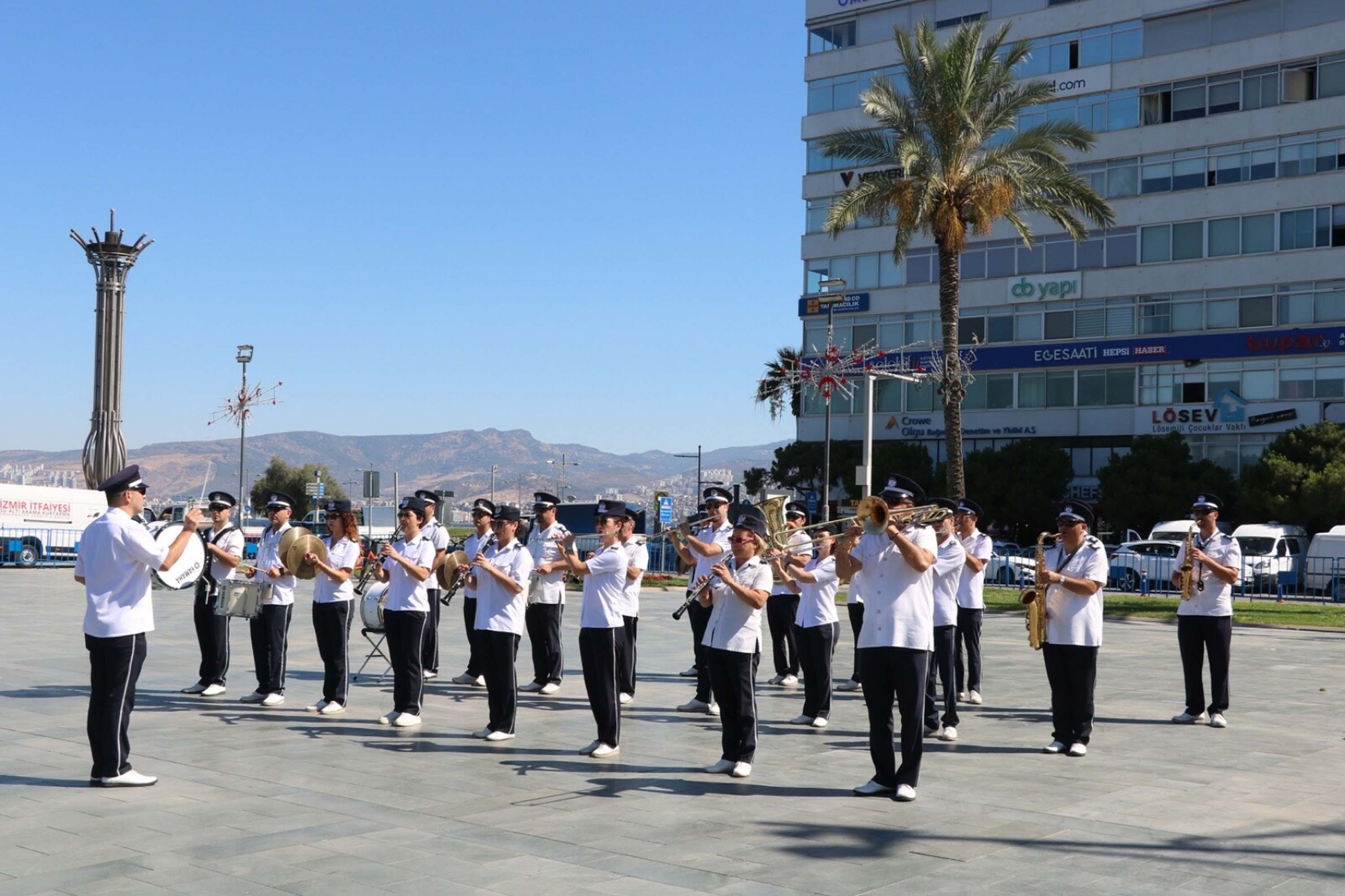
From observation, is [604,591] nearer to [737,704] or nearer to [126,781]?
[737,704]

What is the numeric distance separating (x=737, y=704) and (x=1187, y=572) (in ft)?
17.7

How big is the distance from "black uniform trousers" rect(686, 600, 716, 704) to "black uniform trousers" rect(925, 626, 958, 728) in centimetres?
216

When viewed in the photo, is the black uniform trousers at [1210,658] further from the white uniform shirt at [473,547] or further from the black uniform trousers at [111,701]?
the black uniform trousers at [111,701]

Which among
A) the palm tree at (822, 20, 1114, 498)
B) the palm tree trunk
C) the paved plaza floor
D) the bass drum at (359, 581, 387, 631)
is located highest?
the palm tree at (822, 20, 1114, 498)

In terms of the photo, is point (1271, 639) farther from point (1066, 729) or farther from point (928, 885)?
point (928, 885)

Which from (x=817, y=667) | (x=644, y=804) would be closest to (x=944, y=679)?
(x=817, y=667)

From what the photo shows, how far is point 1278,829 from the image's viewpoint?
8164 millimetres

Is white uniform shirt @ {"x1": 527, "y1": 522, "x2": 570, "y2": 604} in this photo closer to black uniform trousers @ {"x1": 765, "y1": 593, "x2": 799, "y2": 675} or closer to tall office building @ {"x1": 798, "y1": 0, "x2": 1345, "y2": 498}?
black uniform trousers @ {"x1": 765, "y1": 593, "x2": 799, "y2": 675}

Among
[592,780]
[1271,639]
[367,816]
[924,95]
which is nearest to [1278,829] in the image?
[592,780]

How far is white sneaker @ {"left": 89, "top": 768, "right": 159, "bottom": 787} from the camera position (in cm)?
879

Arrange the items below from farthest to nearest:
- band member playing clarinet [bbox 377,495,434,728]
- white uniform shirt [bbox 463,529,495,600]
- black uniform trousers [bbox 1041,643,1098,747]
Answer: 1. white uniform shirt [bbox 463,529,495,600]
2. band member playing clarinet [bbox 377,495,434,728]
3. black uniform trousers [bbox 1041,643,1098,747]

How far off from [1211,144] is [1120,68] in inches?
187

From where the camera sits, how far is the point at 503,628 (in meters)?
10.9

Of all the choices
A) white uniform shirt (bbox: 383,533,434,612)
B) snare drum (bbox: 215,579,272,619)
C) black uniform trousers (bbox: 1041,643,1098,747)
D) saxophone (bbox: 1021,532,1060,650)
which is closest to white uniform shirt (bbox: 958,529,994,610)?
saxophone (bbox: 1021,532,1060,650)
